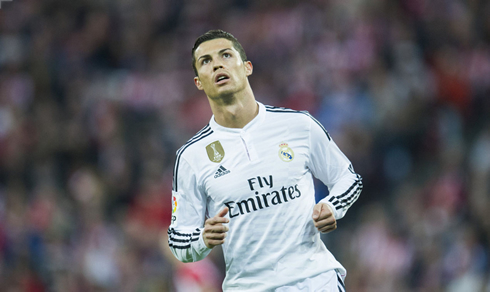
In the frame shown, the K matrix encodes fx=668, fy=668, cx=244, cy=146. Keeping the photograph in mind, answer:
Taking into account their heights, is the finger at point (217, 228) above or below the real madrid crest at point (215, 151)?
below

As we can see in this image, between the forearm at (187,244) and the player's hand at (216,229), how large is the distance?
23 cm

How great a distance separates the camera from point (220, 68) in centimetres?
445

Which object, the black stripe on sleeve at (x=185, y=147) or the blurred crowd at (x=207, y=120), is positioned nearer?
the black stripe on sleeve at (x=185, y=147)

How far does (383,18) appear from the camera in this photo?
10500 millimetres

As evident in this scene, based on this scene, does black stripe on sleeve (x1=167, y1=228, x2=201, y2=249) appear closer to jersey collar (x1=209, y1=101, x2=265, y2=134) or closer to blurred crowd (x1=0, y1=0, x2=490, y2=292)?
jersey collar (x1=209, y1=101, x2=265, y2=134)

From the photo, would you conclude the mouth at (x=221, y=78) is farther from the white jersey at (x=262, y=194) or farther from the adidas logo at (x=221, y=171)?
the adidas logo at (x=221, y=171)

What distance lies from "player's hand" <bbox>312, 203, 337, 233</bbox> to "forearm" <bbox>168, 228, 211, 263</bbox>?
0.71m

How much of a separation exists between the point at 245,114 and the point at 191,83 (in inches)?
302

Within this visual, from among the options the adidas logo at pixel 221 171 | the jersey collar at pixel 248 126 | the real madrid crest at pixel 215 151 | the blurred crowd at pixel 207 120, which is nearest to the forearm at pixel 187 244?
the adidas logo at pixel 221 171

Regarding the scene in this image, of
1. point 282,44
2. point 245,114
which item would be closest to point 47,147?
point 282,44

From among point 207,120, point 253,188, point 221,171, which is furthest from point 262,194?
point 207,120

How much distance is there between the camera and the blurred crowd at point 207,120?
340 inches

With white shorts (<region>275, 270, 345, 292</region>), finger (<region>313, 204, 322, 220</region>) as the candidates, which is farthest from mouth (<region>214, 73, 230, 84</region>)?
white shorts (<region>275, 270, 345, 292</region>)

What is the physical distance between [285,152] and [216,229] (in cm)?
77
